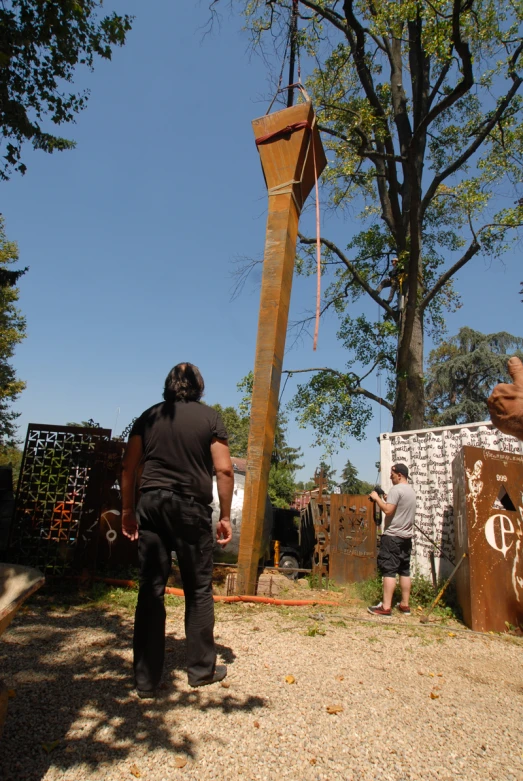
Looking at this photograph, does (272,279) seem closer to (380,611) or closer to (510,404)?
(380,611)

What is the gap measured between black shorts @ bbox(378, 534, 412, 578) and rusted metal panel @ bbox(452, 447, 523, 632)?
64 cm

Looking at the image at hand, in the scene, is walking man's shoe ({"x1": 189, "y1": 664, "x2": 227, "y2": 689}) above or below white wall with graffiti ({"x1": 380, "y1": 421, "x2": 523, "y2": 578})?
below

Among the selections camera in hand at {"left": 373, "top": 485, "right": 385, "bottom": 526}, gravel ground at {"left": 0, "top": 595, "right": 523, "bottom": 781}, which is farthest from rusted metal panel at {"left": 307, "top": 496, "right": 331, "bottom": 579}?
gravel ground at {"left": 0, "top": 595, "right": 523, "bottom": 781}

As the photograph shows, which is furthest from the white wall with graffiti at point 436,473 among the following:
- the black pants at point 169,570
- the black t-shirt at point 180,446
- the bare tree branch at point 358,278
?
the bare tree branch at point 358,278

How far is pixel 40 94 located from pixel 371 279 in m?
10.9

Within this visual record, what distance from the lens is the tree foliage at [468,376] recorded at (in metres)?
29.5

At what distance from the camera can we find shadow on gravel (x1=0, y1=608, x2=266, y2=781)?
7.35 ft

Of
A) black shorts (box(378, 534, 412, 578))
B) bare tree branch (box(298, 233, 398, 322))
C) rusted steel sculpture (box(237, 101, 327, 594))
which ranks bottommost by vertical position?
black shorts (box(378, 534, 412, 578))

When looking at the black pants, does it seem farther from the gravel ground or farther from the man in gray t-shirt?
the man in gray t-shirt

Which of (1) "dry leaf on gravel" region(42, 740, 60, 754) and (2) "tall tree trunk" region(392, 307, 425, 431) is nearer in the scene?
(1) "dry leaf on gravel" region(42, 740, 60, 754)

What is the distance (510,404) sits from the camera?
1983 mm

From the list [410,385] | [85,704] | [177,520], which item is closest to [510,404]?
[177,520]

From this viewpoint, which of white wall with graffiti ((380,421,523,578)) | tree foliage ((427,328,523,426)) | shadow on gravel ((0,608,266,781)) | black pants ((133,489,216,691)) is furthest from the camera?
tree foliage ((427,328,523,426))

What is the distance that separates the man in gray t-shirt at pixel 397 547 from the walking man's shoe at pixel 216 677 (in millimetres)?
2870
